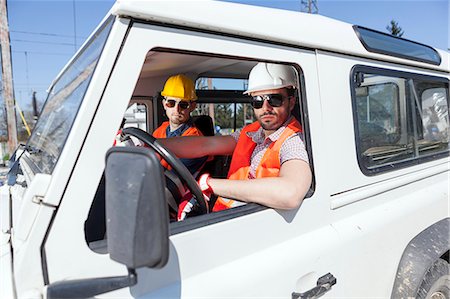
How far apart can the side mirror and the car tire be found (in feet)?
5.41

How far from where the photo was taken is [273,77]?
1.77m

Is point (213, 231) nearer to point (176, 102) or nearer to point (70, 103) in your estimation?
point (70, 103)

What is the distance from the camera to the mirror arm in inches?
36.8

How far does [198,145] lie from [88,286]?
1.52m

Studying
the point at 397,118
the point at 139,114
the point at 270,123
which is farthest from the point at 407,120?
the point at 139,114

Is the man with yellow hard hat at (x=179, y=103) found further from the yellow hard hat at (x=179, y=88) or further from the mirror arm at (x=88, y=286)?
the mirror arm at (x=88, y=286)

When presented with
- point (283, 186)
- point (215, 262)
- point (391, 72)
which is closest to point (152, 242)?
point (215, 262)

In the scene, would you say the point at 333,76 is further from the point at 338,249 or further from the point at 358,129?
the point at 338,249

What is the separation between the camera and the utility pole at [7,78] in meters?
8.36

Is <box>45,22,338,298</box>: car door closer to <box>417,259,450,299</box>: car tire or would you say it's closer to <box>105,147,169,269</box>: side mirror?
<box>105,147,169,269</box>: side mirror

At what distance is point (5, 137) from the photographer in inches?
333

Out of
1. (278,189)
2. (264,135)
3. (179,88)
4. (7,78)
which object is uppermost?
(7,78)

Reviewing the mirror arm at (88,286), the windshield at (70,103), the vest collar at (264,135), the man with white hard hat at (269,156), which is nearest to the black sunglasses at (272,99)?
the man with white hard hat at (269,156)

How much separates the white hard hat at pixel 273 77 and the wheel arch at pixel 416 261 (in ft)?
3.62
